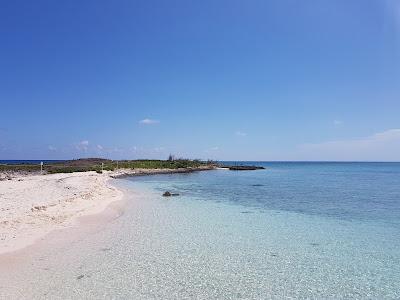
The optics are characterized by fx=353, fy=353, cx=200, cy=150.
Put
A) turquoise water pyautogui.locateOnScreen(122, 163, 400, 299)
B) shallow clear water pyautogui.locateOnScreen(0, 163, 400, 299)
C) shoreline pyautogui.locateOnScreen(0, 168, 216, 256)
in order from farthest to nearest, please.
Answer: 1. shoreline pyautogui.locateOnScreen(0, 168, 216, 256)
2. turquoise water pyautogui.locateOnScreen(122, 163, 400, 299)
3. shallow clear water pyautogui.locateOnScreen(0, 163, 400, 299)

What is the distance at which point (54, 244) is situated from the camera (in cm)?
1200

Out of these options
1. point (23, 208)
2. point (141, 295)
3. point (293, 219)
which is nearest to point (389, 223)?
point (293, 219)

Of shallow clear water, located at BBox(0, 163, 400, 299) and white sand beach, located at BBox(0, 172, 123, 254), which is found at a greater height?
white sand beach, located at BBox(0, 172, 123, 254)

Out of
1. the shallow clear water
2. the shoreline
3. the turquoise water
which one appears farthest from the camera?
the shoreline

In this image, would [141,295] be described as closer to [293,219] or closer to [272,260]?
[272,260]

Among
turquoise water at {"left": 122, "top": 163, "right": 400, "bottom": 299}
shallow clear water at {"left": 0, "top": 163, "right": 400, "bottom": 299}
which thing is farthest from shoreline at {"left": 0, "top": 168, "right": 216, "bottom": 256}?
turquoise water at {"left": 122, "top": 163, "right": 400, "bottom": 299}

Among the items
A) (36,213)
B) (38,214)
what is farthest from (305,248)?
(36,213)

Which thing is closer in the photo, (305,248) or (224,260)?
(224,260)

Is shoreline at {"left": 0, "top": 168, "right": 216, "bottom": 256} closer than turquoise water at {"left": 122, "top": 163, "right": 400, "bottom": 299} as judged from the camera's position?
No

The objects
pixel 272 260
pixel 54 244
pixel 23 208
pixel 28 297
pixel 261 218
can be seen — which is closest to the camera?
pixel 28 297

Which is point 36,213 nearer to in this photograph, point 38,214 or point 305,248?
point 38,214

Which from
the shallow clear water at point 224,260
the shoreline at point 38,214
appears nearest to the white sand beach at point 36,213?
the shoreline at point 38,214

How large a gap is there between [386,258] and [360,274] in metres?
2.19

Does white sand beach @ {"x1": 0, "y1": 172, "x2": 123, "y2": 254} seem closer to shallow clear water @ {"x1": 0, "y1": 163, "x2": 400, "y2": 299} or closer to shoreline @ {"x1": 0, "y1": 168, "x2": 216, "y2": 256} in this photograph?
shoreline @ {"x1": 0, "y1": 168, "x2": 216, "y2": 256}
